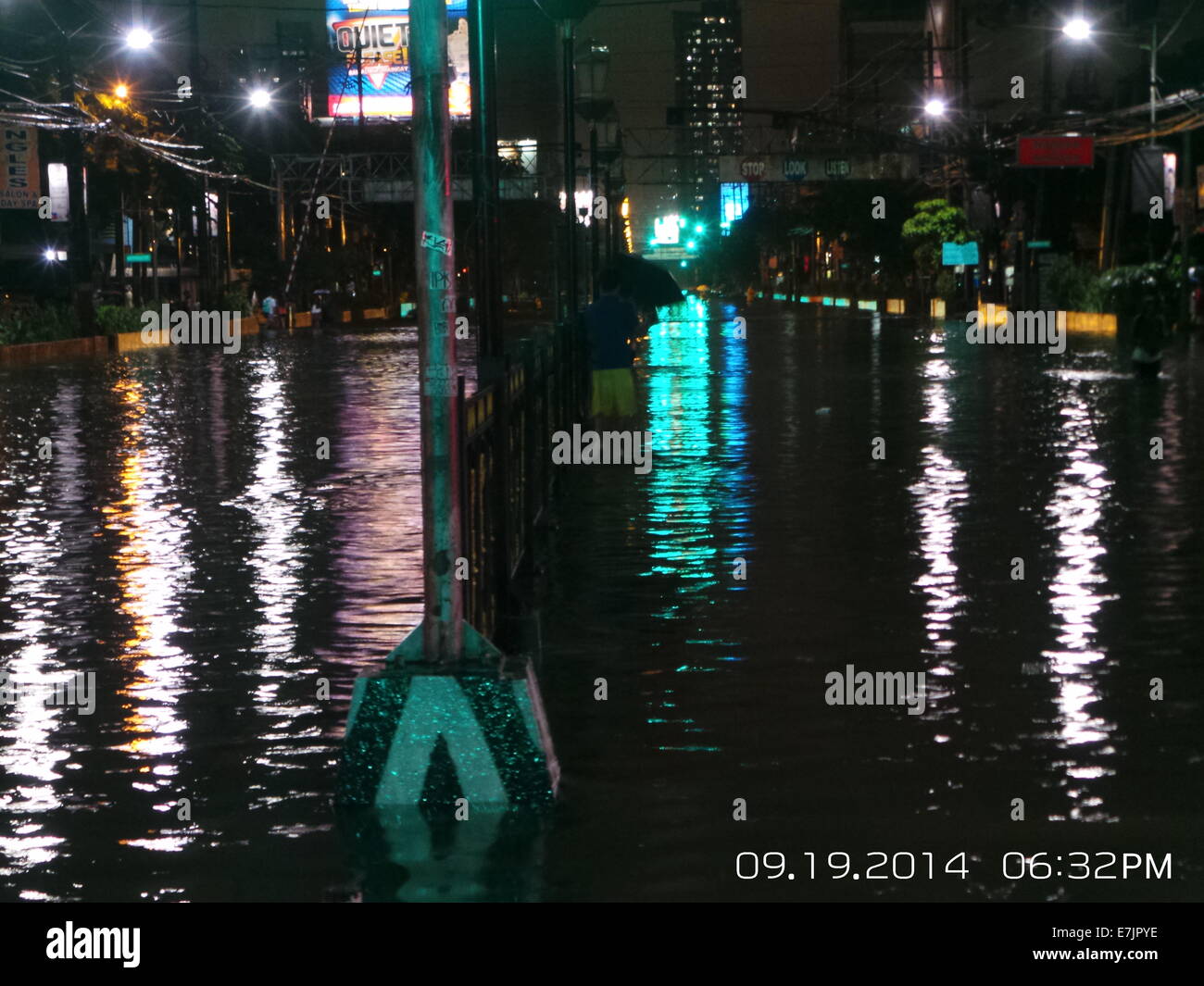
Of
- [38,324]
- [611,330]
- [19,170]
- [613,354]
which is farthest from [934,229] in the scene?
[611,330]

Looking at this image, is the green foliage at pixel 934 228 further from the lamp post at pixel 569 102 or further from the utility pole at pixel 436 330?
the utility pole at pixel 436 330

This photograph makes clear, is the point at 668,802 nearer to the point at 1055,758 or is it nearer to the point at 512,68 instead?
the point at 1055,758

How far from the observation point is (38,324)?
48188 millimetres

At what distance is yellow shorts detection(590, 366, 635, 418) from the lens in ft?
61.5

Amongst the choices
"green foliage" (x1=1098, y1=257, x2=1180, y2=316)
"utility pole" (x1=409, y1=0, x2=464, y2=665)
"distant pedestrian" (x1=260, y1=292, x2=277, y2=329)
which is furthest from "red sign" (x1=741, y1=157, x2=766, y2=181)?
"utility pole" (x1=409, y1=0, x2=464, y2=665)

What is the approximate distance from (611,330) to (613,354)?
0.37 meters

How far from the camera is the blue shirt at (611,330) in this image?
60.2ft

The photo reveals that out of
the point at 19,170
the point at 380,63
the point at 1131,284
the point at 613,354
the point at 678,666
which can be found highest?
the point at 380,63

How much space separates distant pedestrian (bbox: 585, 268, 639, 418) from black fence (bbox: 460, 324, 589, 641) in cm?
203

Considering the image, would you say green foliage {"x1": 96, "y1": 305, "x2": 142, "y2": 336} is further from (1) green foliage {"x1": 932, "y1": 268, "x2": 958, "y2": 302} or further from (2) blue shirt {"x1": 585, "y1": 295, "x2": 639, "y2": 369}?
(2) blue shirt {"x1": 585, "y1": 295, "x2": 639, "y2": 369}

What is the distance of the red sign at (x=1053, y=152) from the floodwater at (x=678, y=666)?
2927 cm

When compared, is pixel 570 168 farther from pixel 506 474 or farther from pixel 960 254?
pixel 960 254

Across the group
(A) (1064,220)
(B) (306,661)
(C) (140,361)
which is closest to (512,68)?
(A) (1064,220)
